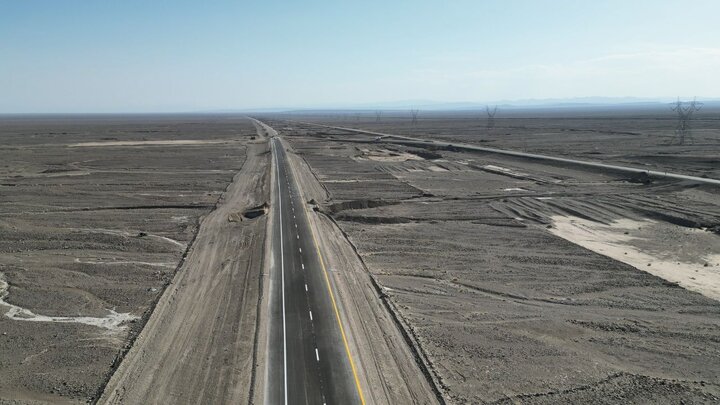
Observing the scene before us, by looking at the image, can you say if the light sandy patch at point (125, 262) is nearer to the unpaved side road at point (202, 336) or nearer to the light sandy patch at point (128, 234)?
the unpaved side road at point (202, 336)

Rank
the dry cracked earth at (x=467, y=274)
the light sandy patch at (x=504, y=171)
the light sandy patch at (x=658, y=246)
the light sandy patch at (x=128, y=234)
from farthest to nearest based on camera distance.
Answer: the light sandy patch at (x=504, y=171)
the light sandy patch at (x=128, y=234)
the light sandy patch at (x=658, y=246)
the dry cracked earth at (x=467, y=274)

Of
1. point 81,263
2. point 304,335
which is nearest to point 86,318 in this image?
point 81,263

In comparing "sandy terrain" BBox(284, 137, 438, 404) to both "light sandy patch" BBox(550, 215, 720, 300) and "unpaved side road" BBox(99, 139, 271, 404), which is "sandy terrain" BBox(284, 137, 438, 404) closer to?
"unpaved side road" BBox(99, 139, 271, 404)

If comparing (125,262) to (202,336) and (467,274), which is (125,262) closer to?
(202,336)

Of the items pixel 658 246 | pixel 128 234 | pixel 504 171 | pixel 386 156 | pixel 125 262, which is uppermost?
pixel 386 156

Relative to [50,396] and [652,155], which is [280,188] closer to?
[50,396]

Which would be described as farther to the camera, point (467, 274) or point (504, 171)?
point (504, 171)

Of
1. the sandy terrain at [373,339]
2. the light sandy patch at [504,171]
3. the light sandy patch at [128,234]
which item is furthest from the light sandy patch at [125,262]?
the light sandy patch at [504,171]
